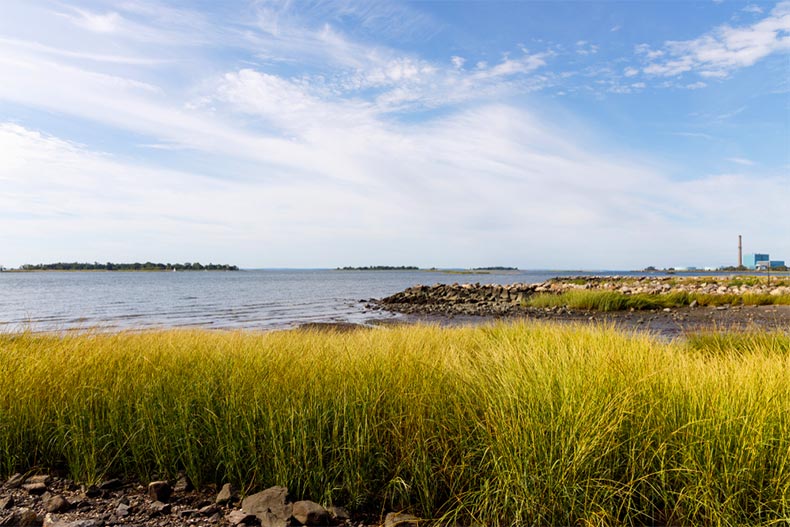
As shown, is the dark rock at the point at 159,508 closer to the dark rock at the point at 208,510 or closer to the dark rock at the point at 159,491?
the dark rock at the point at 159,491

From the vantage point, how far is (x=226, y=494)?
3.30 meters

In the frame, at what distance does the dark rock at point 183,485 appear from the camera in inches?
137

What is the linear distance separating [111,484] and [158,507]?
0.68 m

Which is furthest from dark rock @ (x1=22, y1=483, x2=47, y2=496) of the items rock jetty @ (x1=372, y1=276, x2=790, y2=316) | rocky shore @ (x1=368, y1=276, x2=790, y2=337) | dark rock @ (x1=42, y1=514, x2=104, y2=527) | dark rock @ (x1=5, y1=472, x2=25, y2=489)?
rock jetty @ (x1=372, y1=276, x2=790, y2=316)

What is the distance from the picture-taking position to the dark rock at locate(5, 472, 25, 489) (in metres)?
3.59

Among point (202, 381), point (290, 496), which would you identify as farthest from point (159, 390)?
point (290, 496)

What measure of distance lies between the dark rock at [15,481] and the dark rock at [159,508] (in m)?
1.24

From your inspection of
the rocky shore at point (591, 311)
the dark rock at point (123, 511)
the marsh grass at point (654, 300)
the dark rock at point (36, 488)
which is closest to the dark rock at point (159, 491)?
the dark rock at point (123, 511)

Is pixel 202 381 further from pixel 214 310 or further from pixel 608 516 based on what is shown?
pixel 214 310

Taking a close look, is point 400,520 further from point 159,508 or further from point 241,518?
point 159,508

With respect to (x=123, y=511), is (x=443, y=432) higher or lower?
higher

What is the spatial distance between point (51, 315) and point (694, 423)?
24.8 m

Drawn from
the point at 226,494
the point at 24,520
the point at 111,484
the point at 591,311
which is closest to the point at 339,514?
the point at 226,494

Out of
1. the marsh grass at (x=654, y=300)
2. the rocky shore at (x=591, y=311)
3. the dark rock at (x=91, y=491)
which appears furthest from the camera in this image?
the marsh grass at (x=654, y=300)
